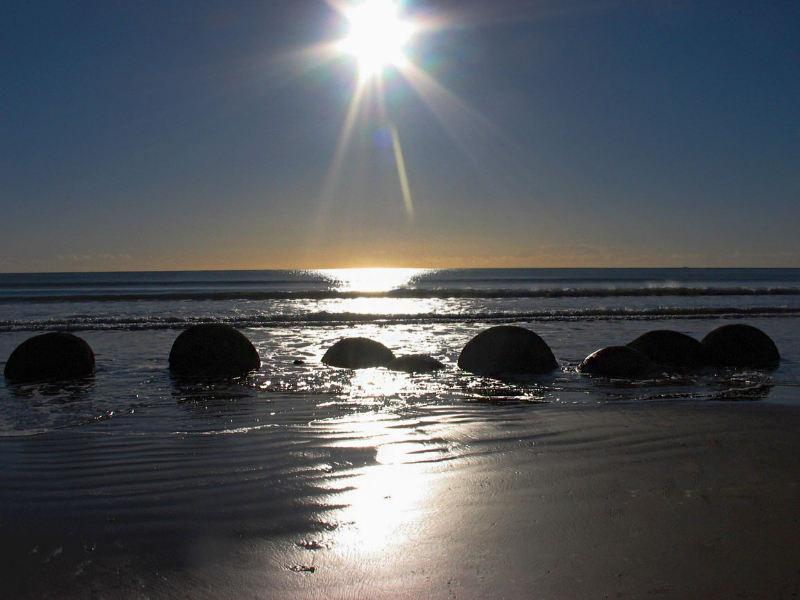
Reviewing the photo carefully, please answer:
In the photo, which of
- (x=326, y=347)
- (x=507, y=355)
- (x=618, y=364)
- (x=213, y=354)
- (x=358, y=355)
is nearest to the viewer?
(x=618, y=364)

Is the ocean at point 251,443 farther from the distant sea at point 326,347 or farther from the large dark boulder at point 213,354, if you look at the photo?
the large dark boulder at point 213,354

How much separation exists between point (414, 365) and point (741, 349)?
6.14 m

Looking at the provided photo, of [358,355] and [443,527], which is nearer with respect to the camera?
[443,527]

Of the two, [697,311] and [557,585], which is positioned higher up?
[697,311]

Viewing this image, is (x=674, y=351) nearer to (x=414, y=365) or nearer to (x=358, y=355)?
(x=414, y=365)

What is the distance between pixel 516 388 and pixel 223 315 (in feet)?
61.8

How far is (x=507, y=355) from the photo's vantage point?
10266 millimetres

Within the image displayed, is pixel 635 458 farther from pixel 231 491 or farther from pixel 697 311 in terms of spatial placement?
pixel 697 311

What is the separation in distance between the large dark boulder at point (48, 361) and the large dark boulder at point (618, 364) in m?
8.26

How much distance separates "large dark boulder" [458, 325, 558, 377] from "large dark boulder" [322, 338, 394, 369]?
1.46 m

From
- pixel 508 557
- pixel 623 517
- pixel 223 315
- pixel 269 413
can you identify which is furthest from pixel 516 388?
pixel 223 315

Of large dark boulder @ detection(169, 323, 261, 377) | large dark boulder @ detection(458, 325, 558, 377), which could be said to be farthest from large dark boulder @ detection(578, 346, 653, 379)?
large dark boulder @ detection(169, 323, 261, 377)

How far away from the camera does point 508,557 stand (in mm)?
3318

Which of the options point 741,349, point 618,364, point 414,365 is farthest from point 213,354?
point 741,349
